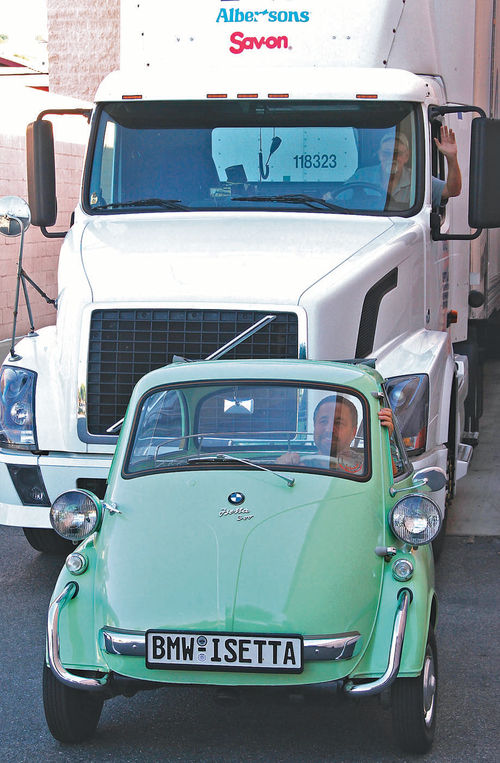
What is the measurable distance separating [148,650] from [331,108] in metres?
4.46

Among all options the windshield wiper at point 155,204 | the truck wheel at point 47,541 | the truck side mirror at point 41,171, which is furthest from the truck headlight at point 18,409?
the truck side mirror at point 41,171

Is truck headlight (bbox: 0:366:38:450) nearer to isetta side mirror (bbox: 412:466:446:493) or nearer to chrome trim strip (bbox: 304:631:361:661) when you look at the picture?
isetta side mirror (bbox: 412:466:446:493)

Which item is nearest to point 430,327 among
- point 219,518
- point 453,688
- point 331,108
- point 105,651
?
point 331,108

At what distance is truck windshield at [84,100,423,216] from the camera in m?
7.84

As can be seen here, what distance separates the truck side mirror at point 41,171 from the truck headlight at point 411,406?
2.72 meters

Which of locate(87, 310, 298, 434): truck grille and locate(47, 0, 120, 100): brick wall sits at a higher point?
locate(47, 0, 120, 100): brick wall

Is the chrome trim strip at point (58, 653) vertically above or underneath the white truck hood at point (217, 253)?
underneath

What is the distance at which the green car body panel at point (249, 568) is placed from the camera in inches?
179

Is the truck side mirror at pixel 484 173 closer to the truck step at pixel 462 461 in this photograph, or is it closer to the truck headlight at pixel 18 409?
the truck step at pixel 462 461

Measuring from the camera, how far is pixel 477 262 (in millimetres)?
10883

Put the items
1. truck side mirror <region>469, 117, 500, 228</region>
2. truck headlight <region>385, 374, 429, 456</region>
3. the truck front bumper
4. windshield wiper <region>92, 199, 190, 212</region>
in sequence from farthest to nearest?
windshield wiper <region>92, 199, 190, 212</region> → truck side mirror <region>469, 117, 500, 228</region> → truck headlight <region>385, 374, 429, 456</region> → the truck front bumper

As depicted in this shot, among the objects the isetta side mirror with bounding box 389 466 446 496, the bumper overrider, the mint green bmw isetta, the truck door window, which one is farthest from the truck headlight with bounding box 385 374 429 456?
the bumper overrider

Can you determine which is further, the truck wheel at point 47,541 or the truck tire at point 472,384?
the truck tire at point 472,384

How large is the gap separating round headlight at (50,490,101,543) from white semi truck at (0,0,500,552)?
1.59 m
